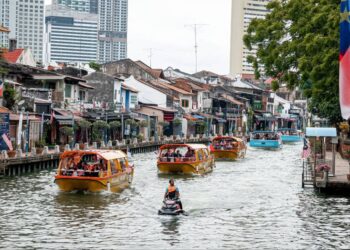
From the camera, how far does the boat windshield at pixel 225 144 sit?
6950 centimetres

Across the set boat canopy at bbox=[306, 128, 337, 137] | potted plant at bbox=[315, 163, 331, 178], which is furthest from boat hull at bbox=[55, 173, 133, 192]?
boat canopy at bbox=[306, 128, 337, 137]

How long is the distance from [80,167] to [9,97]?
2224 cm

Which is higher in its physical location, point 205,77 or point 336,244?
point 205,77

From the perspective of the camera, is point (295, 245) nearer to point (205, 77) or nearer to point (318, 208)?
point (318, 208)

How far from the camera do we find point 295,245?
24375mm

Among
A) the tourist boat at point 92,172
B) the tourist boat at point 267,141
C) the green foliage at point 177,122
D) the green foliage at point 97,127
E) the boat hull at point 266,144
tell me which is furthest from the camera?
the green foliage at point 177,122

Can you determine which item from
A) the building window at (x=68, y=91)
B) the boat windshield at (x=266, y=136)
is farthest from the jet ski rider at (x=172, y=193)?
the boat windshield at (x=266, y=136)

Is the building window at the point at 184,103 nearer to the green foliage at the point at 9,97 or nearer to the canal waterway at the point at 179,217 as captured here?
the green foliage at the point at 9,97

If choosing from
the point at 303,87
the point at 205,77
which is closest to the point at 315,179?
the point at 303,87

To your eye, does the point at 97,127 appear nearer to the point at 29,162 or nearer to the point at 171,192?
the point at 29,162

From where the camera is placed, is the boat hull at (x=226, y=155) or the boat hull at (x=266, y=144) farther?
the boat hull at (x=266, y=144)

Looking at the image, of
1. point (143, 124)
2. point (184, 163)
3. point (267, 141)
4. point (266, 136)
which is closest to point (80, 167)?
point (184, 163)

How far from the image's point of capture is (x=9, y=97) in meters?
59.2

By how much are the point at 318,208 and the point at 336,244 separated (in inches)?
331
